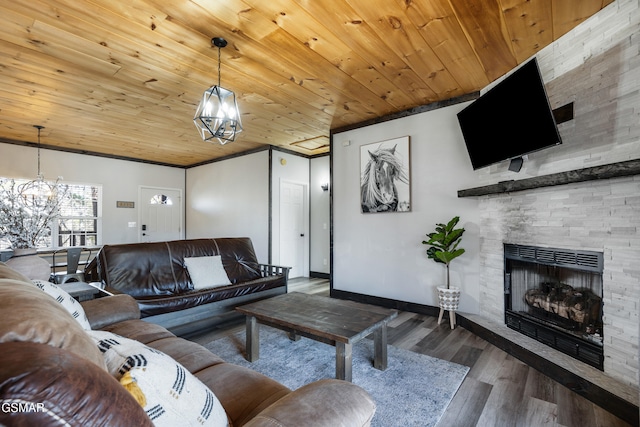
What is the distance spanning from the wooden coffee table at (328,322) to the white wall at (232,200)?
310 cm

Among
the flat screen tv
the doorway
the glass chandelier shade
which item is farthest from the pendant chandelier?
the doorway

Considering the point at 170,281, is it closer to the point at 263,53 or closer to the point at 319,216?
the point at 263,53

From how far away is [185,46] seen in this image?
96.3 inches

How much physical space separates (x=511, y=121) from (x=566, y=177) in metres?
0.66

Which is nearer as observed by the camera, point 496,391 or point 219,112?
point 496,391

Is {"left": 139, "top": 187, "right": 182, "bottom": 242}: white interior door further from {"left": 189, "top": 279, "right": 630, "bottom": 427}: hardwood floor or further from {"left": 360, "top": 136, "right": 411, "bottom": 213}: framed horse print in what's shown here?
{"left": 360, "top": 136, "right": 411, "bottom": 213}: framed horse print

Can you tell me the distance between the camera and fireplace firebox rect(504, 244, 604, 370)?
215 centimetres

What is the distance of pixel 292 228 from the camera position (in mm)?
6133

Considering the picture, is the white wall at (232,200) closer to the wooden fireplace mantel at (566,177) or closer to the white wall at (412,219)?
the white wall at (412,219)

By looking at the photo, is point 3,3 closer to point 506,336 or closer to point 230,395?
point 230,395

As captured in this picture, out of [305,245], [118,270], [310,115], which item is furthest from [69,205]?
[310,115]

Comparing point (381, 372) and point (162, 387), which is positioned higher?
point (162, 387)

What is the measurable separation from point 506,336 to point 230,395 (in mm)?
2501

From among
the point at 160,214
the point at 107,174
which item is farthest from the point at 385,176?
the point at 107,174
